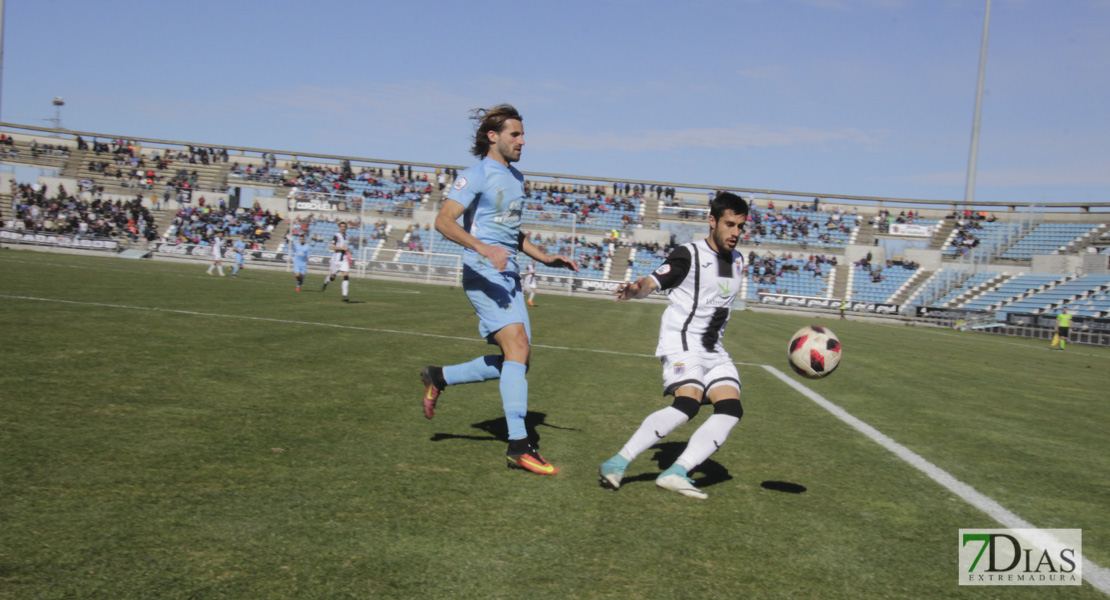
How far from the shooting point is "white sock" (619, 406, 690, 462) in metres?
4.32

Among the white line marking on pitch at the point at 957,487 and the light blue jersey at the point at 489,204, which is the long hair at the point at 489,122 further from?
the white line marking on pitch at the point at 957,487

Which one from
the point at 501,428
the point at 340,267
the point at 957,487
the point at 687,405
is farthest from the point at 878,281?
the point at 687,405

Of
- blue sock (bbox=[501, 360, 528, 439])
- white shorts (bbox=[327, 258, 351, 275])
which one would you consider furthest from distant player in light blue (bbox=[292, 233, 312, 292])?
blue sock (bbox=[501, 360, 528, 439])

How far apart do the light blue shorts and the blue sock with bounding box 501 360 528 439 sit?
9.9 inches

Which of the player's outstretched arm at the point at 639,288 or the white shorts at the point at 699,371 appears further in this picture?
the white shorts at the point at 699,371

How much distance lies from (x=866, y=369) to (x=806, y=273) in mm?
38615

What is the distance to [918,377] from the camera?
12.0 meters

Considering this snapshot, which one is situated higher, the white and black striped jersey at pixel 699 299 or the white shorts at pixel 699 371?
the white and black striped jersey at pixel 699 299

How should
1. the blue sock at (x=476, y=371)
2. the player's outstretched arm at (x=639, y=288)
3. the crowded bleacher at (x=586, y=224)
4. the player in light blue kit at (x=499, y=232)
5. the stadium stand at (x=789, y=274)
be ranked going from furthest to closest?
the stadium stand at (x=789, y=274)
the crowded bleacher at (x=586, y=224)
the blue sock at (x=476, y=371)
the player in light blue kit at (x=499, y=232)
the player's outstretched arm at (x=639, y=288)

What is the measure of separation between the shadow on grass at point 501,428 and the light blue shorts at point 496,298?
0.71 meters

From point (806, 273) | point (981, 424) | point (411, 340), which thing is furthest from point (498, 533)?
point (806, 273)

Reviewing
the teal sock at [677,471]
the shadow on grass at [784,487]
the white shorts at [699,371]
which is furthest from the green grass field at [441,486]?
the white shorts at [699,371]

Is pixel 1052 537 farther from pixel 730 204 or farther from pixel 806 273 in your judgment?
pixel 806 273

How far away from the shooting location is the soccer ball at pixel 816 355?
4.96 metres
